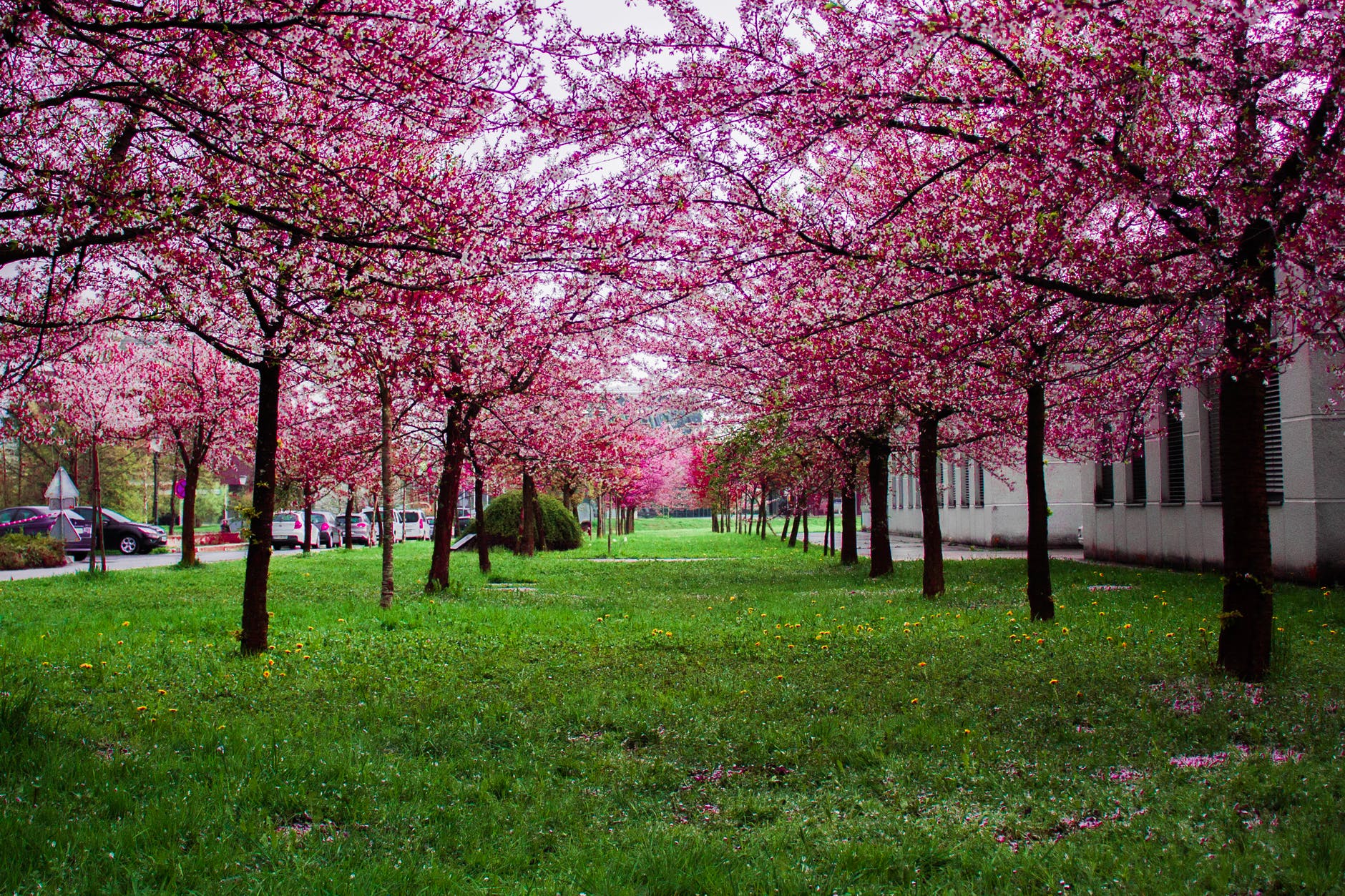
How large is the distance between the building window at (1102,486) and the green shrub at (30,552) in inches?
988

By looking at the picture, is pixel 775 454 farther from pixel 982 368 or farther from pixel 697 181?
pixel 697 181

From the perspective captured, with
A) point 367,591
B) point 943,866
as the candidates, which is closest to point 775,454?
point 367,591

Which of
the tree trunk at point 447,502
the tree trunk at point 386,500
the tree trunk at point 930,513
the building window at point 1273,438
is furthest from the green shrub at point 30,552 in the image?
the building window at point 1273,438

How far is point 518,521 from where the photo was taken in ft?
104

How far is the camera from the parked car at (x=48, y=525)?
2619 cm

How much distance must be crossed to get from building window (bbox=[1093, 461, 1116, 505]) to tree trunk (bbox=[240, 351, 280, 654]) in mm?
18453

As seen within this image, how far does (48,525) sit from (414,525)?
95.8 feet

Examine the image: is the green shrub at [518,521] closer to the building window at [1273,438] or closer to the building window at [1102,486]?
the building window at [1102,486]

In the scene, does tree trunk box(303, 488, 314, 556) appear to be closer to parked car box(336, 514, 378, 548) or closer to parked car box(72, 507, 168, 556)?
parked car box(72, 507, 168, 556)

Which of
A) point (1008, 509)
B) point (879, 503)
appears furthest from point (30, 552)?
point (1008, 509)

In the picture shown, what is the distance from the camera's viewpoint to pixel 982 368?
28.8 ft

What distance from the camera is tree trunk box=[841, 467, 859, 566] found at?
67.1 ft

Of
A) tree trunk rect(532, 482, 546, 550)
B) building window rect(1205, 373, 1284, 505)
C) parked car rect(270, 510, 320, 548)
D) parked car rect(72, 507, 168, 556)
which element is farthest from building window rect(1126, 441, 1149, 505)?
parked car rect(270, 510, 320, 548)

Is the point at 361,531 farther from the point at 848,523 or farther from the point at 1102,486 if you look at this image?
the point at 1102,486
